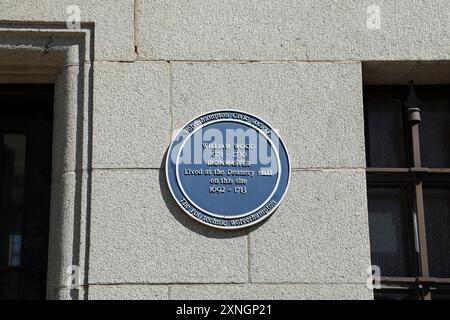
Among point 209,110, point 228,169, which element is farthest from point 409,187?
point 209,110

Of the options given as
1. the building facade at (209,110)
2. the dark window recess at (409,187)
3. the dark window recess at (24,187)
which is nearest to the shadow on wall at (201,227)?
the building facade at (209,110)

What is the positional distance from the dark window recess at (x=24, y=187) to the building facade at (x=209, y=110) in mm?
44

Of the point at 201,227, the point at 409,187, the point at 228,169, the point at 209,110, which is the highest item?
the point at 209,110

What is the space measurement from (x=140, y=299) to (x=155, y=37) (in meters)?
2.20

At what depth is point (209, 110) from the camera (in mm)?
7473

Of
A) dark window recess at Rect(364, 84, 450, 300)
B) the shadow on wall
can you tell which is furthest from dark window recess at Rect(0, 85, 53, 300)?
dark window recess at Rect(364, 84, 450, 300)

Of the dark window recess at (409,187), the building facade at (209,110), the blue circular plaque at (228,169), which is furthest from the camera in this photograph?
the dark window recess at (409,187)

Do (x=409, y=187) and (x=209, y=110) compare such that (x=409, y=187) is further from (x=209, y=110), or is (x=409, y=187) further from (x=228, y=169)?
(x=209, y=110)

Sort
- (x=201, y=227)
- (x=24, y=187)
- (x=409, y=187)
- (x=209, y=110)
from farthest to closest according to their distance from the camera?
(x=24, y=187) → (x=409, y=187) → (x=209, y=110) → (x=201, y=227)

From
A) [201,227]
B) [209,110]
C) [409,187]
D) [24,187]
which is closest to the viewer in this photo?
[201,227]

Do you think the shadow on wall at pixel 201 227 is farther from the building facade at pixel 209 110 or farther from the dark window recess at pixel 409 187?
the dark window recess at pixel 409 187

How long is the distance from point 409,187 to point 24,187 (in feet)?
10.9

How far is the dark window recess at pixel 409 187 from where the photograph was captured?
7.53 meters

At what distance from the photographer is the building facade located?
715cm
